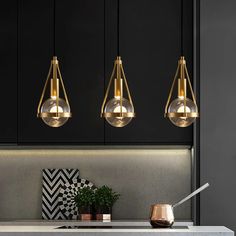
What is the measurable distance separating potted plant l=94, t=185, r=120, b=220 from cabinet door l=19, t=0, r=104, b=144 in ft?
1.40

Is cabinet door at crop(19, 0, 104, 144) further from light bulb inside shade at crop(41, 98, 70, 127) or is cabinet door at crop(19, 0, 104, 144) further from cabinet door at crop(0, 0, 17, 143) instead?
light bulb inside shade at crop(41, 98, 70, 127)

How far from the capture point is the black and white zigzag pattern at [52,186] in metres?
5.93

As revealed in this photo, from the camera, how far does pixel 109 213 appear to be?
5.64 m

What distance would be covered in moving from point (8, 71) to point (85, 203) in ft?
4.06

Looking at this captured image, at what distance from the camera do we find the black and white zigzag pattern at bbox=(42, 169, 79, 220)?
5934mm

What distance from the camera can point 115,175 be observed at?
6008mm

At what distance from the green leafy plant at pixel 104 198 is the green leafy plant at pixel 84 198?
4 cm

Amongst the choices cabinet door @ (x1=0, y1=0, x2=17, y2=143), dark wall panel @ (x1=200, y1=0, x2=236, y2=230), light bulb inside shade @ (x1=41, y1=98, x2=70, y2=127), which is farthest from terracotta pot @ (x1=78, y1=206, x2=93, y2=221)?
light bulb inside shade @ (x1=41, y1=98, x2=70, y2=127)

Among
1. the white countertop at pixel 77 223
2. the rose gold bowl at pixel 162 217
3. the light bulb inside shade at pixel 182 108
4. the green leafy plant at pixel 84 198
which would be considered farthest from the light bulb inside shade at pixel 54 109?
the green leafy plant at pixel 84 198

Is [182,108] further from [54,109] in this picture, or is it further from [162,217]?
[54,109]

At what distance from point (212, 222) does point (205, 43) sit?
1393 mm

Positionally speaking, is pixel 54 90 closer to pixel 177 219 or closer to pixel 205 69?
pixel 205 69

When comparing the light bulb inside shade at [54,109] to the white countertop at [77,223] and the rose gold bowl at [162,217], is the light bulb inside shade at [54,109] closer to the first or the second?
the rose gold bowl at [162,217]

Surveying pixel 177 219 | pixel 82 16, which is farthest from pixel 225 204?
pixel 82 16
